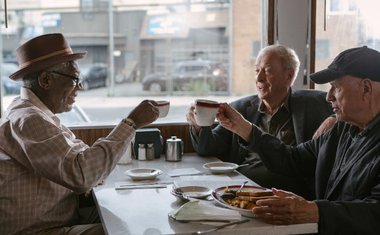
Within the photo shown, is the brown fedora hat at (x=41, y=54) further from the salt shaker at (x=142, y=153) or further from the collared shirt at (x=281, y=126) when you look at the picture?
the collared shirt at (x=281, y=126)

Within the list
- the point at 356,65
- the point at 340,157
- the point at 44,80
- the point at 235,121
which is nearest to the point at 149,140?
the point at 235,121

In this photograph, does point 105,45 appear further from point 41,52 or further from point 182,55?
point 41,52

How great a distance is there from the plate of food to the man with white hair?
0.78 m

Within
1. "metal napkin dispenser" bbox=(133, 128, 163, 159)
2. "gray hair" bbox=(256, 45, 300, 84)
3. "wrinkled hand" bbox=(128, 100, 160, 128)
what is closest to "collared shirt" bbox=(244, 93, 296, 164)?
"gray hair" bbox=(256, 45, 300, 84)

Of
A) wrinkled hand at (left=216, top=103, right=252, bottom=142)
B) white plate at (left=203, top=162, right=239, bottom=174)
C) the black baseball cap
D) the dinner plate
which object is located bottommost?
white plate at (left=203, top=162, right=239, bottom=174)

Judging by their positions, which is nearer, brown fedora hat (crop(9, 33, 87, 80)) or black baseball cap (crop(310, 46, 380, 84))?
black baseball cap (crop(310, 46, 380, 84))

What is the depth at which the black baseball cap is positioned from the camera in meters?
1.86

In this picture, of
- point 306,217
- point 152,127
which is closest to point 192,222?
point 306,217

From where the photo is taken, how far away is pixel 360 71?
1867 mm

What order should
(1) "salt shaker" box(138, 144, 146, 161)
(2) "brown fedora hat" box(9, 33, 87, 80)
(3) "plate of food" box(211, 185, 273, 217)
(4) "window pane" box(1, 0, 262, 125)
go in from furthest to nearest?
(4) "window pane" box(1, 0, 262, 125) → (1) "salt shaker" box(138, 144, 146, 161) → (2) "brown fedora hat" box(9, 33, 87, 80) → (3) "plate of food" box(211, 185, 273, 217)

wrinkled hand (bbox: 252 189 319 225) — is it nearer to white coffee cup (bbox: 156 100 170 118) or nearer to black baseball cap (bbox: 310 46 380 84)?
black baseball cap (bbox: 310 46 380 84)

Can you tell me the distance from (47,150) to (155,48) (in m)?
1.73

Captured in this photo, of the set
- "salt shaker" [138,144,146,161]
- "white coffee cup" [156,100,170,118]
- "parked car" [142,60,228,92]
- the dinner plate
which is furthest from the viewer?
"parked car" [142,60,228,92]

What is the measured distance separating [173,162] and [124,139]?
834mm
